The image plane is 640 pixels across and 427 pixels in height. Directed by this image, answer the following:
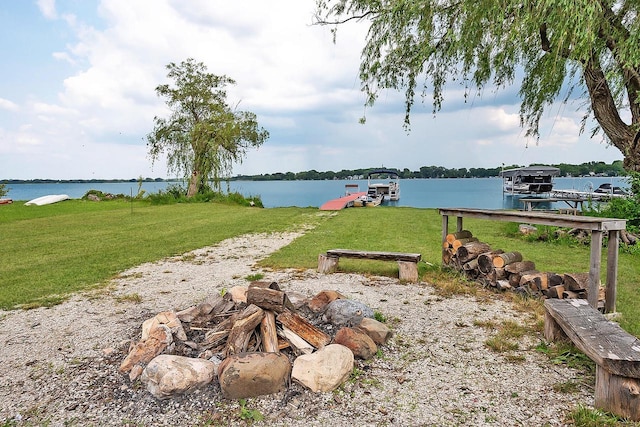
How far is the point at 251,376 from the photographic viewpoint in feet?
8.37

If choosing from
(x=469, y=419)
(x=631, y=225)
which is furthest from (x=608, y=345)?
(x=631, y=225)

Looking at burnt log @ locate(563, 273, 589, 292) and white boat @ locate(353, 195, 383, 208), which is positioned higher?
burnt log @ locate(563, 273, 589, 292)

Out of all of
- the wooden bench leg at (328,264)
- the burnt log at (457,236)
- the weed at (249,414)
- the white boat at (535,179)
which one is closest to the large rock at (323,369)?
the weed at (249,414)

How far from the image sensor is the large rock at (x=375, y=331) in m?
3.29

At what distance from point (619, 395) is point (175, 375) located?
8.94 feet

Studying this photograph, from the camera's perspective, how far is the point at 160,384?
256cm

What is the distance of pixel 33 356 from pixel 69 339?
A: 33 cm

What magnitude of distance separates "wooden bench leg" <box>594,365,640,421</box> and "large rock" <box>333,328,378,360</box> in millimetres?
1479

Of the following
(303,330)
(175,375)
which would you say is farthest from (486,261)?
(175,375)

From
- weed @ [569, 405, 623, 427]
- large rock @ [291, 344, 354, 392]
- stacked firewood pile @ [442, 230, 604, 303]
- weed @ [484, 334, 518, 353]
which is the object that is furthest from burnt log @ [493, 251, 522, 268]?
large rock @ [291, 344, 354, 392]

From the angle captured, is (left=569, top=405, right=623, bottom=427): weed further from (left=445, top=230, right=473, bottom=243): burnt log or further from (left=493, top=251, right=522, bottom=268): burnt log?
(left=445, top=230, right=473, bottom=243): burnt log

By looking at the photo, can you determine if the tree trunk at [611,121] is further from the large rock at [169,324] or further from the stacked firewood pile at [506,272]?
the large rock at [169,324]

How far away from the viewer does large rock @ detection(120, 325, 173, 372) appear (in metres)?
2.88

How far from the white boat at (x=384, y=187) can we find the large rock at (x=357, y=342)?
2838 cm
